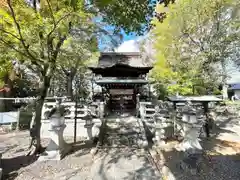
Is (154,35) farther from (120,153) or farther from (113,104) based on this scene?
(120,153)

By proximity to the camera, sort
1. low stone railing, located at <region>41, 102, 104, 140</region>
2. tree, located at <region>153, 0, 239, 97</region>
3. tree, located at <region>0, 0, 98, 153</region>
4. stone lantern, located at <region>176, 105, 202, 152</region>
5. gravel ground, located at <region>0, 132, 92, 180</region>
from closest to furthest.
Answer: gravel ground, located at <region>0, 132, 92, 180</region>
tree, located at <region>0, 0, 98, 153</region>
stone lantern, located at <region>176, 105, 202, 152</region>
low stone railing, located at <region>41, 102, 104, 140</region>
tree, located at <region>153, 0, 239, 97</region>

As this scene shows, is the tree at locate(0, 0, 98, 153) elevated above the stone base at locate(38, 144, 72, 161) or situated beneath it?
elevated above

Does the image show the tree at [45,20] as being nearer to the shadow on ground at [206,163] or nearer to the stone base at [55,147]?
the stone base at [55,147]

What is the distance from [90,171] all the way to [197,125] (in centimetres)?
327

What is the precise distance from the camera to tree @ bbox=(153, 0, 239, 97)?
1388cm

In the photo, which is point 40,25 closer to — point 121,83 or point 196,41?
point 121,83

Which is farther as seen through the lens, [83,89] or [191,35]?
[83,89]

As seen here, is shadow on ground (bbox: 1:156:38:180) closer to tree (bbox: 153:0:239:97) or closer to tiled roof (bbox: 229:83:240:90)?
tree (bbox: 153:0:239:97)

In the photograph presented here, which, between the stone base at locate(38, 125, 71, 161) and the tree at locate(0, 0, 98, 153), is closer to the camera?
the tree at locate(0, 0, 98, 153)

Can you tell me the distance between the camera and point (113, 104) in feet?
42.1

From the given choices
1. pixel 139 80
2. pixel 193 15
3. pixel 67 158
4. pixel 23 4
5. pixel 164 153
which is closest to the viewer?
pixel 23 4

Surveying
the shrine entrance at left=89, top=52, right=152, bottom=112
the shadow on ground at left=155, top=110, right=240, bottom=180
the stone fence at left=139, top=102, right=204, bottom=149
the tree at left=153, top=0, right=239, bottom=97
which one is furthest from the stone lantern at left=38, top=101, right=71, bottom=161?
the tree at left=153, top=0, right=239, bottom=97

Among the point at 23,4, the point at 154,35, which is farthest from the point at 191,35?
the point at 23,4

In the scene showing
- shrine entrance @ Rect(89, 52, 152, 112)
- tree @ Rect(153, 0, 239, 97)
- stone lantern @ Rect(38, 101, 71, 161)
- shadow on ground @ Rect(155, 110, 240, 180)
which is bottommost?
shadow on ground @ Rect(155, 110, 240, 180)
